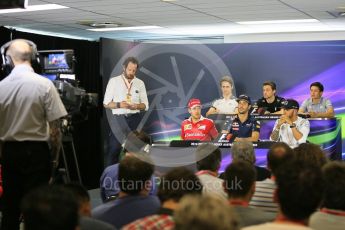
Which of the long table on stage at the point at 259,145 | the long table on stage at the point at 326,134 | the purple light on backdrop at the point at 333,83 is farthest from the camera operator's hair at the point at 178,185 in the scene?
the purple light on backdrop at the point at 333,83

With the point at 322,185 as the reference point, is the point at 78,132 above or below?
below

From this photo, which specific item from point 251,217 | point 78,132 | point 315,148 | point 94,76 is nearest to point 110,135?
point 78,132

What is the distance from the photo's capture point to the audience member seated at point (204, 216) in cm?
151

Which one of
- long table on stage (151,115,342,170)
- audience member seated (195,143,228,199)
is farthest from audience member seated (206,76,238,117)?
audience member seated (195,143,228,199)

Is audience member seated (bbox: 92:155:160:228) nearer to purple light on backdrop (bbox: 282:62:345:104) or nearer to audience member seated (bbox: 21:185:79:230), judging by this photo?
audience member seated (bbox: 21:185:79:230)

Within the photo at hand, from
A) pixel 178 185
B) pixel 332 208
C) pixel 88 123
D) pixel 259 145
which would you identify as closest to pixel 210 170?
pixel 178 185

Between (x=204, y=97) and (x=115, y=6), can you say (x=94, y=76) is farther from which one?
(x=115, y=6)

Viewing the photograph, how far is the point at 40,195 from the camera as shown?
175cm

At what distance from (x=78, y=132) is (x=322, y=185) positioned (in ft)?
23.5

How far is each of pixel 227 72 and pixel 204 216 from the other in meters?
8.29

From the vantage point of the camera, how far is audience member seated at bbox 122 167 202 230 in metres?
2.26

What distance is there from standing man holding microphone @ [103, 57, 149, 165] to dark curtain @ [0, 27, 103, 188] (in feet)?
2.25

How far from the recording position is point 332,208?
8.27 feet

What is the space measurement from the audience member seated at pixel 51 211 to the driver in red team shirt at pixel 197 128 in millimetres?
4795
